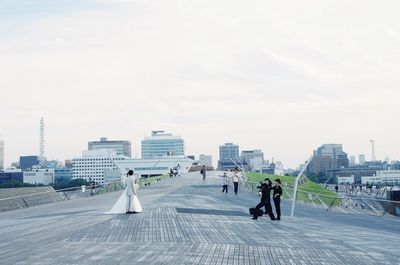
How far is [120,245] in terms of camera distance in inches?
537

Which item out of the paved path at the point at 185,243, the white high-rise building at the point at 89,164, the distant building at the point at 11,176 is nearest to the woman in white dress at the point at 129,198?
the paved path at the point at 185,243

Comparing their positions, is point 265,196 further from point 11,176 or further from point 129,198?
point 11,176

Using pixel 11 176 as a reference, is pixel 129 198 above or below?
below

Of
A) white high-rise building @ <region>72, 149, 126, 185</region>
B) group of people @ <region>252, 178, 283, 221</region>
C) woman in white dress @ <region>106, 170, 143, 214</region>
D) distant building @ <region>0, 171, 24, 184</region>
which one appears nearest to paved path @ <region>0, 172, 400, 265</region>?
woman in white dress @ <region>106, 170, 143, 214</region>

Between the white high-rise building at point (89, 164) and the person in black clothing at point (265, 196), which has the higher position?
the white high-rise building at point (89, 164)

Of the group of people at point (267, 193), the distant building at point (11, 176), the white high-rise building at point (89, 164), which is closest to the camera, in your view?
the group of people at point (267, 193)

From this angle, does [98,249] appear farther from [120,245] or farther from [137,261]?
[137,261]

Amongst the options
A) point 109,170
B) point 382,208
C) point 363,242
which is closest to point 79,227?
point 363,242

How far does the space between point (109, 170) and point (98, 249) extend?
167 m

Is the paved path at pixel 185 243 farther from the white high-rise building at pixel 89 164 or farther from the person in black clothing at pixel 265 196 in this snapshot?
the white high-rise building at pixel 89 164

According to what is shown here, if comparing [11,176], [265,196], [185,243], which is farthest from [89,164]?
[185,243]

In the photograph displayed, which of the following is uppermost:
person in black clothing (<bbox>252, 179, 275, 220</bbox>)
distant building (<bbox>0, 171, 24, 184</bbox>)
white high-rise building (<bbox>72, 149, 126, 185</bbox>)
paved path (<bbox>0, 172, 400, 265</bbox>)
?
white high-rise building (<bbox>72, 149, 126, 185</bbox>)

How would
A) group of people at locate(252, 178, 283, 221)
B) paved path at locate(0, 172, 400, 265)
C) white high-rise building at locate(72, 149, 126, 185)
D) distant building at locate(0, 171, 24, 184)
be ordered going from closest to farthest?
paved path at locate(0, 172, 400, 265) < group of people at locate(252, 178, 283, 221) < distant building at locate(0, 171, 24, 184) < white high-rise building at locate(72, 149, 126, 185)

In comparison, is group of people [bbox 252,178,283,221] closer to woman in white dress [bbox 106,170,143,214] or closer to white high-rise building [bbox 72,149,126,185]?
woman in white dress [bbox 106,170,143,214]
